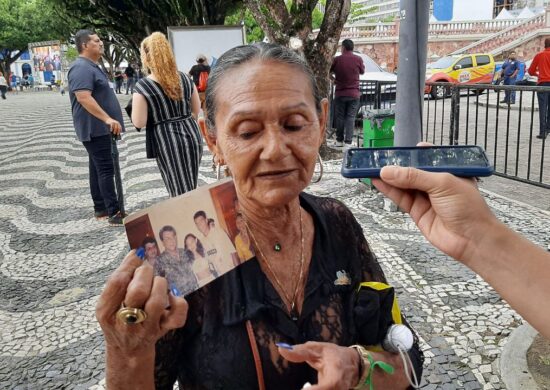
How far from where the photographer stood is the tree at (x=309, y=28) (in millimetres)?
7844

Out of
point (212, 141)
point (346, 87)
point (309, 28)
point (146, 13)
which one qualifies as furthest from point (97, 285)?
point (146, 13)

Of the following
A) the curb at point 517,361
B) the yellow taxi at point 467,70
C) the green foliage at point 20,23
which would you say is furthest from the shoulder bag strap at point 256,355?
the green foliage at point 20,23

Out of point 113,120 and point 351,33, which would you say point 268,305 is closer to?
point 113,120

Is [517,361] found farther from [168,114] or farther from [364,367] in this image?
[168,114]

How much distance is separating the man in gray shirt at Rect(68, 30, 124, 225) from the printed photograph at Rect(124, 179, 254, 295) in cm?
406

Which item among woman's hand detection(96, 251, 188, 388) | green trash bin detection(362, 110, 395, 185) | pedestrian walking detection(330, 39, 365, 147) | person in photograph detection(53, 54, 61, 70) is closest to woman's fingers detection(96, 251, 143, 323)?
woman's hand detection(96, 251, 188, 388)

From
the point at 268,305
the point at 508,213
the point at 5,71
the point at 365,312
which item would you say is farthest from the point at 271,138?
the point at 5,71

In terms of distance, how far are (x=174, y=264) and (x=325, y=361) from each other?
1.50ft

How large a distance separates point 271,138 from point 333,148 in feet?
24.9

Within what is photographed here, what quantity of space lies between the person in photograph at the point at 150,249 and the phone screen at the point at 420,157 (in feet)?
1.79

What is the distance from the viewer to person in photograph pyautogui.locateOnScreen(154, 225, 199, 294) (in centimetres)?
117

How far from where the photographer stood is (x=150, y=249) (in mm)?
1155

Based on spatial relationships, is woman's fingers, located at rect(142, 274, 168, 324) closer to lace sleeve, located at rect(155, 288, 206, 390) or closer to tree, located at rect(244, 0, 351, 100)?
lace sleeve, located at rect(155, 288, 206, 390)

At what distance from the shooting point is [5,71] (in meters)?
51.5
